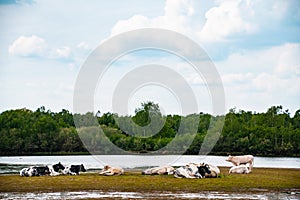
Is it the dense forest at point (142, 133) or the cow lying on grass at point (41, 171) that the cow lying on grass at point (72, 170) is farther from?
the dense forest at point (142, 133)

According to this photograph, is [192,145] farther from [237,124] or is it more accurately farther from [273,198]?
[273,198]

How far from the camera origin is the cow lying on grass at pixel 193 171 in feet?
74.9

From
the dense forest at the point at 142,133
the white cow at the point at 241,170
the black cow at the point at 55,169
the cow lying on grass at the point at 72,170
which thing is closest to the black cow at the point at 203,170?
the white cow at the point at 241,170

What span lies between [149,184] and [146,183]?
0.29 metres

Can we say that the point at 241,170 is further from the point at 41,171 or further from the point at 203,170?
the point at 41,171

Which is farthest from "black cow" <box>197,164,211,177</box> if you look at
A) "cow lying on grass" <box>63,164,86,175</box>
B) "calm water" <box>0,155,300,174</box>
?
"calm water" <box>0,155,300,174</box>

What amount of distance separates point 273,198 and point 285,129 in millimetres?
56977

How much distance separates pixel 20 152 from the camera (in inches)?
2557

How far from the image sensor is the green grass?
63.0 ft

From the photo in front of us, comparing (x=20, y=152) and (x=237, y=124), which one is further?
(x=237, y=124)

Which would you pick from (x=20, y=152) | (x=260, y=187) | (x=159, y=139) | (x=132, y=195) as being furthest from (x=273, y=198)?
(x=20, y=152)

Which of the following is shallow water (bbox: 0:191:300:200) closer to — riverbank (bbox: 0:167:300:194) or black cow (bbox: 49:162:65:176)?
riverbank (bbox: 0:167:300:194)

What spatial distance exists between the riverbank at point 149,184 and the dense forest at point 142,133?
38.6m

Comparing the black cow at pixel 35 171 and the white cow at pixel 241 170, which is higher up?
the white cow at pixel 241 170
